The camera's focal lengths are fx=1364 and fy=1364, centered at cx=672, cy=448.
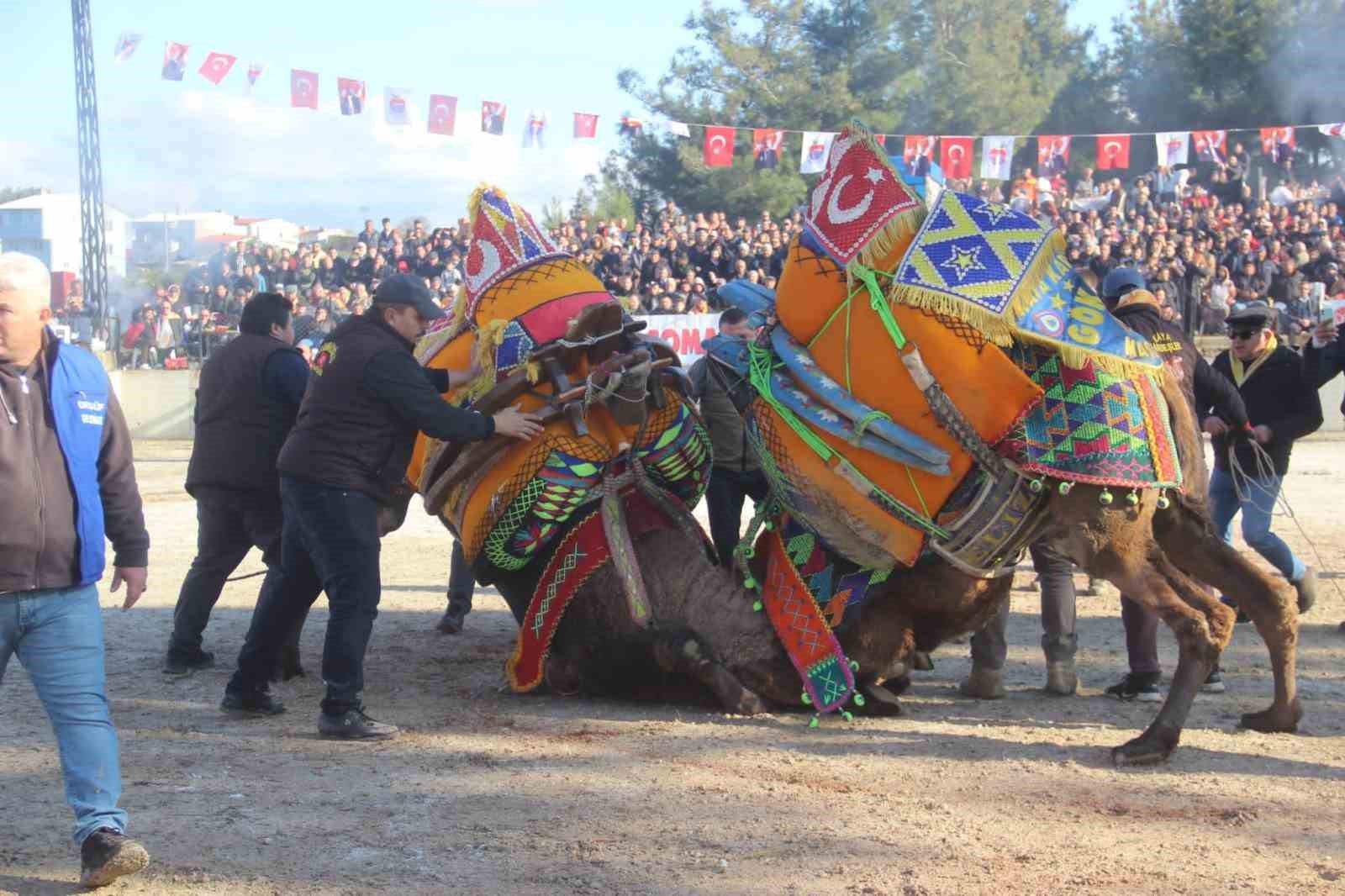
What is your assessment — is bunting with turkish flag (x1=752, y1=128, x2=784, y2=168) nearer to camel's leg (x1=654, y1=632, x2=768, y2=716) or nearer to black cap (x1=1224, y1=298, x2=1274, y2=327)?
black cap (x1=1224, y1=298, x2=1274, y2=327)

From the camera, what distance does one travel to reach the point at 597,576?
6.12 metres

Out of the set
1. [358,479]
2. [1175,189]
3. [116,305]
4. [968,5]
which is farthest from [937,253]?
[968,5]

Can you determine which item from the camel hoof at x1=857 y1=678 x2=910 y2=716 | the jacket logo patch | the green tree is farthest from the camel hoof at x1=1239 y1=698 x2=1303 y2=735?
the green tree

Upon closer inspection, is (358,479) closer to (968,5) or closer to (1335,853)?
(1335,853)

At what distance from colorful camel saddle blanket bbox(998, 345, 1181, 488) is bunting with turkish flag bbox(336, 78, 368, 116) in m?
20.5

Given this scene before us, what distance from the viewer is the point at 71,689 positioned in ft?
13.0

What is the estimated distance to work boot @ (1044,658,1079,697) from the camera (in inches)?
250

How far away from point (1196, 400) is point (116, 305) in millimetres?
32139

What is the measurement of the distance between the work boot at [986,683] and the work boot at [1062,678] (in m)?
0.25

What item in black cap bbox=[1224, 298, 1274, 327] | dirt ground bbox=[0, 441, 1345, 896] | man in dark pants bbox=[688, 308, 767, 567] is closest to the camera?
dirt ground bbox=[0, 441, 1345, 896]

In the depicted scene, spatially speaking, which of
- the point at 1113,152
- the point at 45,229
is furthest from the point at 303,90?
the point at 45,229

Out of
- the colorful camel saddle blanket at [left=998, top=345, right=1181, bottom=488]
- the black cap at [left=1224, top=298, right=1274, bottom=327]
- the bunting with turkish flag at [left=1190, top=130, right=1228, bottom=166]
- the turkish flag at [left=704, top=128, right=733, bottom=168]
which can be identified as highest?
the bunting with turkish flag at [left=1190, top=130, right=1228, bottom=166]

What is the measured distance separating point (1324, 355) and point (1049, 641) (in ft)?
9.53

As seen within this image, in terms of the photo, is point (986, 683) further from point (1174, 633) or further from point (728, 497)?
point (728, 497)
